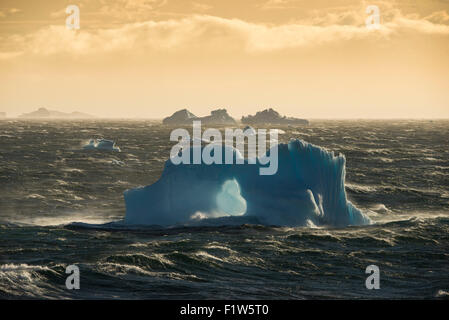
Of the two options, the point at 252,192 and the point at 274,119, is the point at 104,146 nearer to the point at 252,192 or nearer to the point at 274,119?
the point at 252,192

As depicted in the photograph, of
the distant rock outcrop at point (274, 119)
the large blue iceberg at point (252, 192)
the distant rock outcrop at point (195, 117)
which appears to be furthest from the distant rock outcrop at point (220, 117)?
the large blue iceberg at point (252, 192)

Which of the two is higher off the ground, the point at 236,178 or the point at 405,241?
the point at 236,178

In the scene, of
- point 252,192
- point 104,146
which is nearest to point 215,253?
point 252,192

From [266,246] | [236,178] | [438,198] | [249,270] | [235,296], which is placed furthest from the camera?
[438,198]

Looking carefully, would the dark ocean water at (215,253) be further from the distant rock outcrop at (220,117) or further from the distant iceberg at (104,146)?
the distant rock outcrop at (220,117)

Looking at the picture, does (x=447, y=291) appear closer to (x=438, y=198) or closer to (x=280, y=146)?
(x=280, y=146)

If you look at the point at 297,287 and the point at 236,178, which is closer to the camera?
the point at 297,287

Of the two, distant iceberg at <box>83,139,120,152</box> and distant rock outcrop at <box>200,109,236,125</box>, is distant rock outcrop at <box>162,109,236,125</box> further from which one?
distant iceberg at <box>83,139,120,152</box>

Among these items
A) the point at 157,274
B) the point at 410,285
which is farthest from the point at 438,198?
the point at 157,274
